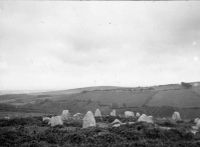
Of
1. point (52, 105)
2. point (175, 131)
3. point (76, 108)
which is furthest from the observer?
point (52, 105)

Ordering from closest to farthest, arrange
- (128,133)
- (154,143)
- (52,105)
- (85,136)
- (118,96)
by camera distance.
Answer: (154,143), (85,136), (128,133), (52,105), (118,96)

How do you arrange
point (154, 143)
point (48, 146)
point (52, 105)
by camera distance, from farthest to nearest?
point (52, 105) < point (154, 143) < point (48, 146)

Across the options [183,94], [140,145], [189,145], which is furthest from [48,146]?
[183,94]

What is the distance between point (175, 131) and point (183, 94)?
57.0 m

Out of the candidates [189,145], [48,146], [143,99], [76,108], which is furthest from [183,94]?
[48,146]

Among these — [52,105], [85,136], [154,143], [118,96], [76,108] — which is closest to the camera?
[154,143]

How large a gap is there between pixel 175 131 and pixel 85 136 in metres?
9.78

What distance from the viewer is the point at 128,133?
72.8 ft

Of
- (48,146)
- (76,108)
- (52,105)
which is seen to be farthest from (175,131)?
(52,105)

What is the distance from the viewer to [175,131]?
2362 centimetres

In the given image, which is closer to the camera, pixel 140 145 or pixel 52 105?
pixel 140 145

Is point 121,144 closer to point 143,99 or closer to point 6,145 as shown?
point 6,145

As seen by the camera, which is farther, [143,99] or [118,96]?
[118,96]

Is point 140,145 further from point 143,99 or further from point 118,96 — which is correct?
point 118,96
